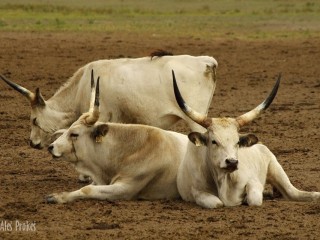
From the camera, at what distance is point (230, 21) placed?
34.8 metres

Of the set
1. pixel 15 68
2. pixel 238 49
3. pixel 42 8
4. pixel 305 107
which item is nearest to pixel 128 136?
pixel 305 107

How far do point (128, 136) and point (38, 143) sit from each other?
7.94ft

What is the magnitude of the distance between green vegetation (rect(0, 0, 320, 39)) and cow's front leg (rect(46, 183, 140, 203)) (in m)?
18.1

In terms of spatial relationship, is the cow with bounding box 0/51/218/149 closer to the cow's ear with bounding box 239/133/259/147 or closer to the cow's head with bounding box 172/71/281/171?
the cow's head with bounding box 172/71/281/171

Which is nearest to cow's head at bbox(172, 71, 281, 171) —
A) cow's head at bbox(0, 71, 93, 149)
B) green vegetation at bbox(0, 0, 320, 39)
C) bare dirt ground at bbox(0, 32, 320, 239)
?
bare dirt ground at bbox(0, 32, 320, 239)

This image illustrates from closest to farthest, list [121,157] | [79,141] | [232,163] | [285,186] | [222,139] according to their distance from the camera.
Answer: [232,163], [222,139], [285,186], [121,157], [79,141]

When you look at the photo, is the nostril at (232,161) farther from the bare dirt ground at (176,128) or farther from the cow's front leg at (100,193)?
the cow's front leg at (100,193)

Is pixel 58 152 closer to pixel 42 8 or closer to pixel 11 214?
pixel 11 214

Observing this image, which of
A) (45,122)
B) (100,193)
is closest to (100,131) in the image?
(100,193)

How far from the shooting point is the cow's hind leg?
10.5 m

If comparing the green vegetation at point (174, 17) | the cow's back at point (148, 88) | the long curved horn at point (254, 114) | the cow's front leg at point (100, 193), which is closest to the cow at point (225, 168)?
the long curved horn at point (254, 114)

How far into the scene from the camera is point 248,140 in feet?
33.2

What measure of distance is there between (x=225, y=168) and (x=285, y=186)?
1.06m

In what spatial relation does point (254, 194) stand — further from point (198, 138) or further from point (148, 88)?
point (148, 88)
